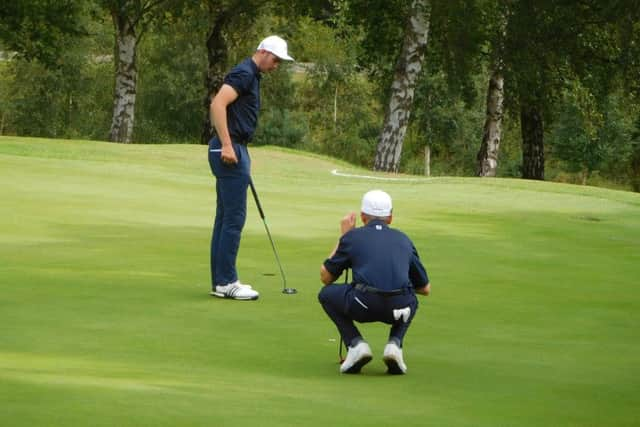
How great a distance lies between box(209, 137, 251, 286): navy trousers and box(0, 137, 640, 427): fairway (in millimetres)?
388

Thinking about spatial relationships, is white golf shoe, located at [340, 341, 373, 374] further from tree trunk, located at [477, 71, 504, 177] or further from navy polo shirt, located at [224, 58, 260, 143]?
tree trunk, located at [477, 71, 504, 177]

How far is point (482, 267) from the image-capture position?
48.8ft

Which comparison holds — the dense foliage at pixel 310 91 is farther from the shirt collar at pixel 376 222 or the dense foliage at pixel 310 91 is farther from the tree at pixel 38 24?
the shirt collar at pixel 376 222

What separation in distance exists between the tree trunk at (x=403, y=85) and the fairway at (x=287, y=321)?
64.0 ft

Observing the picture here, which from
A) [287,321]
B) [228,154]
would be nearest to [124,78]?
[228,154]

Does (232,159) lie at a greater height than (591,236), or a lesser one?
greater

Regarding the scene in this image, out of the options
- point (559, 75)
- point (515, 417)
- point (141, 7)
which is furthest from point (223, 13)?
point (515, 417)

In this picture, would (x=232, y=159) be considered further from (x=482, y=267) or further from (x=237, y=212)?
(x=482, y=267)

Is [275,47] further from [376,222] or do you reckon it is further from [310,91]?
[310,91]

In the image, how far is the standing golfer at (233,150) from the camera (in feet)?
38.4

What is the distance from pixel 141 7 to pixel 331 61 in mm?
38326

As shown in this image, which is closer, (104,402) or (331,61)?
(104,402)

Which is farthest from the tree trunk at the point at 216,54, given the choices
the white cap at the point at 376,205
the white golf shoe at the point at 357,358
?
the white golf shoe at the point at 357,358

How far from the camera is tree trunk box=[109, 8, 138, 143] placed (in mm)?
50250
